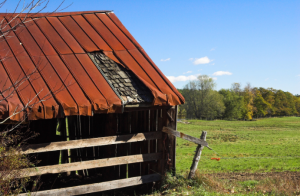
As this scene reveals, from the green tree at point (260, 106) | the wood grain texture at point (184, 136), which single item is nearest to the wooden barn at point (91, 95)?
the wood grain texture at point (184, 136)

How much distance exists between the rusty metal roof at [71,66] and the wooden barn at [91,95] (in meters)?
0.02

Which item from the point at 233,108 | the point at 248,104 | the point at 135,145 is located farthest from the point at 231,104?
the point at 135,145

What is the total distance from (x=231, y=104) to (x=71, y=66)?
3032 inches

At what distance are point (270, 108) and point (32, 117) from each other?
9293cm

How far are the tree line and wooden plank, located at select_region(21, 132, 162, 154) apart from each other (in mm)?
70303

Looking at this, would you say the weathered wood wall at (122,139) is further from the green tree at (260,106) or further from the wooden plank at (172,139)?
the green tree at (260,106)

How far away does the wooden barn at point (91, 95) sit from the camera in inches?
246

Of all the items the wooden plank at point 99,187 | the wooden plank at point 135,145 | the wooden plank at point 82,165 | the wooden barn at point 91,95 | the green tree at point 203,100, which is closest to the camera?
the wooden plank at point 82,165

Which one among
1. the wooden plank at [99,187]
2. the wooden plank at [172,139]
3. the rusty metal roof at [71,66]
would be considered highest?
the rusty metal roof at [71,66]

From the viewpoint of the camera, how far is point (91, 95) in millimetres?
6578

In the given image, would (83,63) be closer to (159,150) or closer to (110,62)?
(110,62)

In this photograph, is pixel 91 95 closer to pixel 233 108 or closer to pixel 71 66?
pixel 71 66

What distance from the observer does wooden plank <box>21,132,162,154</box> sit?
19.9 feet

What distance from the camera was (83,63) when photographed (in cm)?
760
